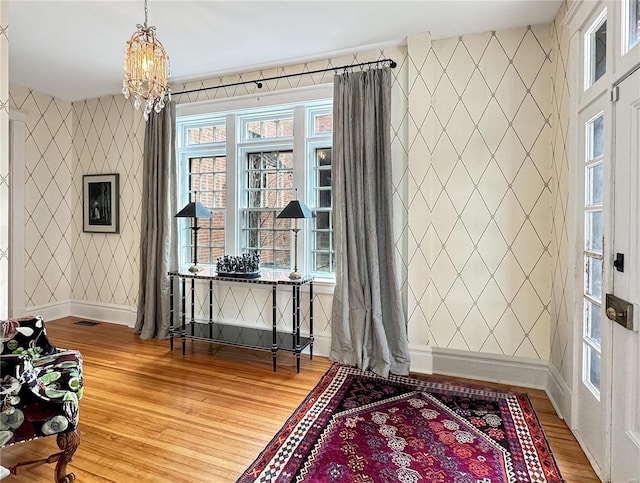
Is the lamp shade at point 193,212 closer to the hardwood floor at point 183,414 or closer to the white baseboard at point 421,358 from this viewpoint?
the hardwood floor at point 183,414

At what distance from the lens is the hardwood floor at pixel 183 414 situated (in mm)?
1920

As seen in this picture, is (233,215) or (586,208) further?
(233,215)

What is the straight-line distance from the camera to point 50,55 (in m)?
3.54

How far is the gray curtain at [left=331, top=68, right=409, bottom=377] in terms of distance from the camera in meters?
3.16

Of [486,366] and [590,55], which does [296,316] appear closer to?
[486,366]

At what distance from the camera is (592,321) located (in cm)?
Result: 212

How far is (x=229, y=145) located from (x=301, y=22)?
157 centimetres

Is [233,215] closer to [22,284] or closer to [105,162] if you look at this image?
[105,162]

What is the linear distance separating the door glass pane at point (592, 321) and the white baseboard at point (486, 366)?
872 mm

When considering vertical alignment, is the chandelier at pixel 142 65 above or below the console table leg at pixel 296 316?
above

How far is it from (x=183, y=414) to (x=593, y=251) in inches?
112

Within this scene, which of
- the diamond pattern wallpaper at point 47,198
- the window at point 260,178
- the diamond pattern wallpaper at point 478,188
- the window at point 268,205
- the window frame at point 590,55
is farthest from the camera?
the diamond pattern wallpaper at point 47,198

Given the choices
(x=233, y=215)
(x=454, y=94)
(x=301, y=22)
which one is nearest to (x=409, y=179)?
(x=454, y=94)

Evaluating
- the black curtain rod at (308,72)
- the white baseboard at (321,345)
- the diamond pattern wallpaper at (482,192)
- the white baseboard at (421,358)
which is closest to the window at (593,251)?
the diamond pattern wallpaper at (482,192)
